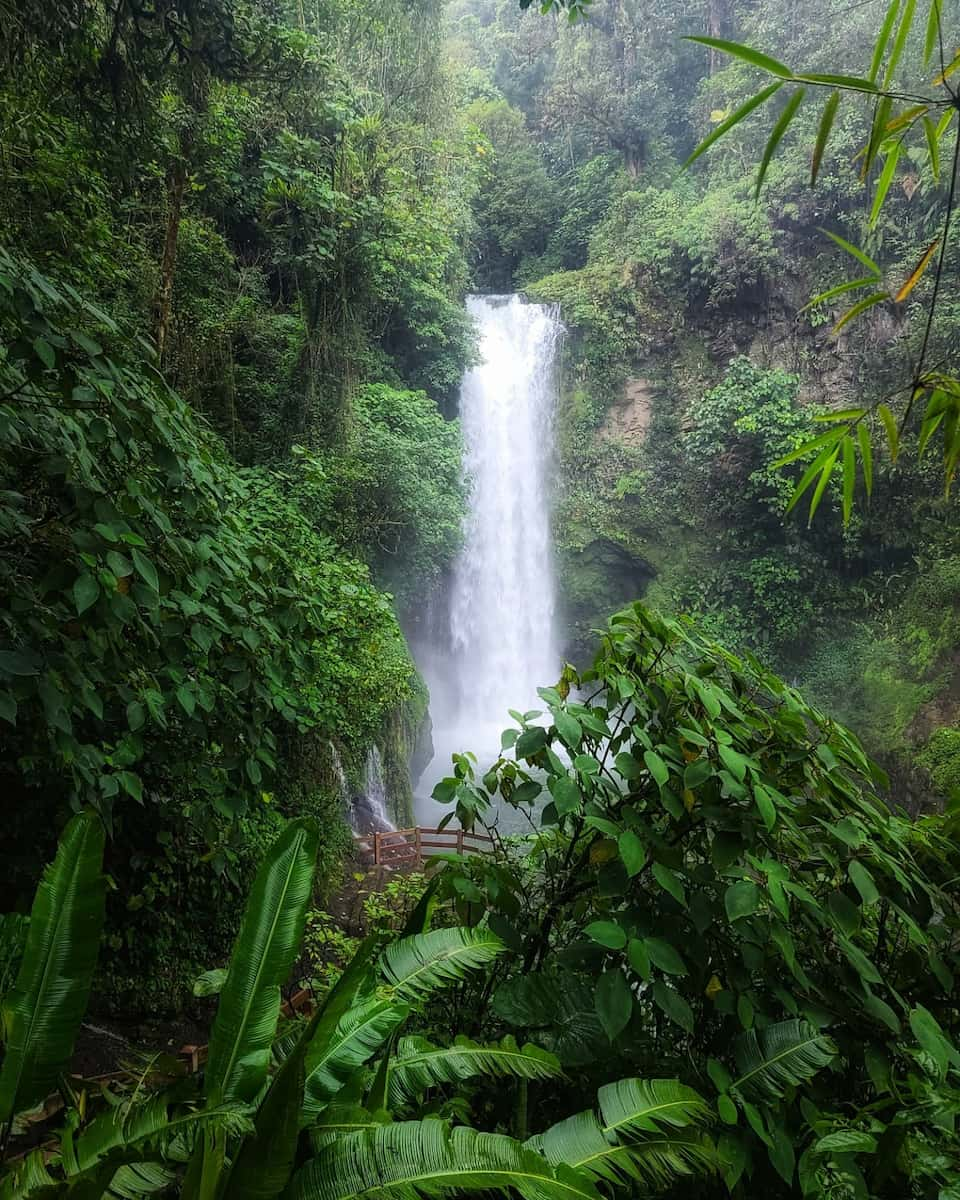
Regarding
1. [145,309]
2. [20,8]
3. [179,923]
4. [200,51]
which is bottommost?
[179,923]

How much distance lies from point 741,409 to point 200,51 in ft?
38.7

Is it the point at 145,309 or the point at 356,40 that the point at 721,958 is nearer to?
the point at 145,309

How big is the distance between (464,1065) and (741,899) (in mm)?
654

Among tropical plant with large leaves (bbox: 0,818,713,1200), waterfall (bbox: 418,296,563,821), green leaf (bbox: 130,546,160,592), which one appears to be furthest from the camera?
waterfall (bbox: 418,296,563,821)

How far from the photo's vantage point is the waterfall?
1520 centimetres

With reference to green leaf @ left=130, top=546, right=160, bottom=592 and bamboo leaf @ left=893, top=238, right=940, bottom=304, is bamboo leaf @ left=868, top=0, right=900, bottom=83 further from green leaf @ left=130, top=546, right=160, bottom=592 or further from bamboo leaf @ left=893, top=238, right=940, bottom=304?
A: green leaf @ left=130, top=546, right=160, bottom=592

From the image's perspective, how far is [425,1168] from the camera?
1141 mm

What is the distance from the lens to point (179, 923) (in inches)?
183

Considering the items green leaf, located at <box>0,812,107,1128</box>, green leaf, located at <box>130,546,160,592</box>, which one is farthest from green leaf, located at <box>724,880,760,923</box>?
green leaf, located at <box>130,546,160,592</box>

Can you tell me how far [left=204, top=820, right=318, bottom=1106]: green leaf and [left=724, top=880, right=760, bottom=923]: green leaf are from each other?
2.78 feet

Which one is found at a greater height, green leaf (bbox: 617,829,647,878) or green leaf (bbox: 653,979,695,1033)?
green leaf (bbox: 617,829,647,878)

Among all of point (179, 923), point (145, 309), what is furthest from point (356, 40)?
point (179, 923)

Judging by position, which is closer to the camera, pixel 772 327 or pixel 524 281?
pixel 772 327

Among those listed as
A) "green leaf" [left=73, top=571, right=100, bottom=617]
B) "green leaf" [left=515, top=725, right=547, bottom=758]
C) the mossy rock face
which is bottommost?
"green leaf" [left=515, top=725, right=547, bottom=758]
